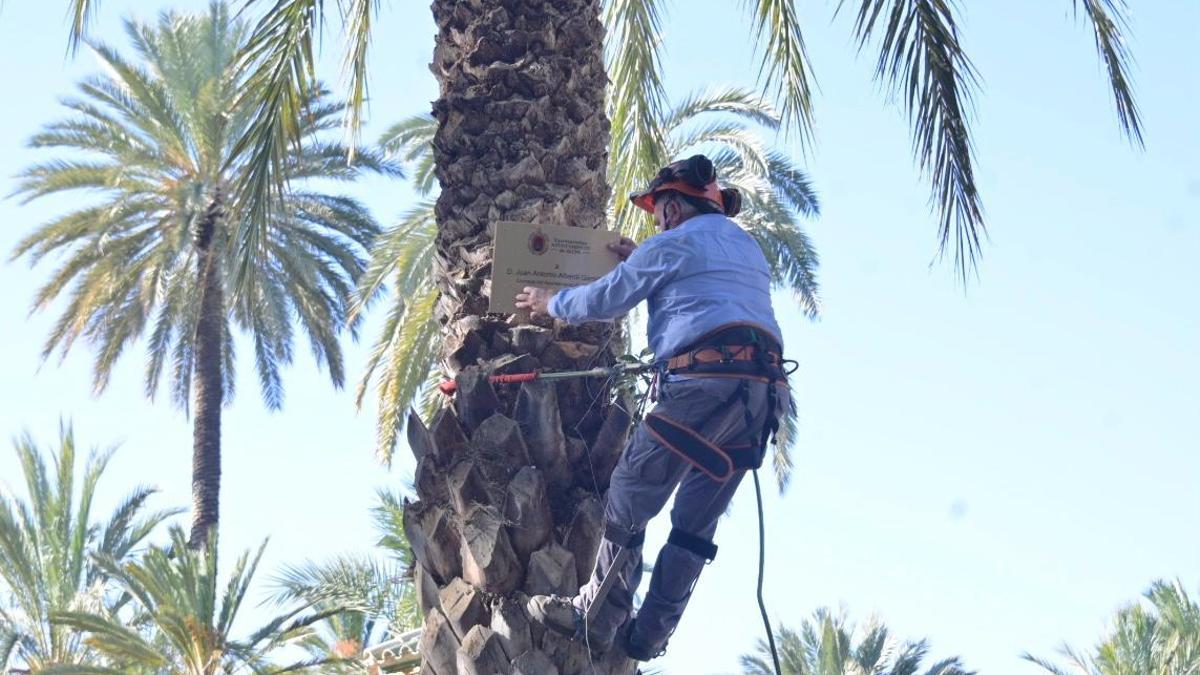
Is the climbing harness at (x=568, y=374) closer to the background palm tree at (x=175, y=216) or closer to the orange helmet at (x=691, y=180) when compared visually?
the orange helmet at (x=691, y=180)

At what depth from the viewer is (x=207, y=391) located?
77.2 feet

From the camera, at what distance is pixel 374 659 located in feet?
62.0

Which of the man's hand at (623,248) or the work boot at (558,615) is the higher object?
the man's hand at (623,248)

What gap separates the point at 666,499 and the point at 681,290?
0.78 m

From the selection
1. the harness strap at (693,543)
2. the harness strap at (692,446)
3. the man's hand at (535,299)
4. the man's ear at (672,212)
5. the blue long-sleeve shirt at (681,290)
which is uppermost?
the man's ear at (672,212)

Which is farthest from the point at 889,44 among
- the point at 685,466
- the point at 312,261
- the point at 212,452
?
the point at 212,452

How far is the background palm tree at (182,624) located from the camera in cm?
1717

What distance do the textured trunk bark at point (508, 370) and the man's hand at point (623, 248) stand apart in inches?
7.7

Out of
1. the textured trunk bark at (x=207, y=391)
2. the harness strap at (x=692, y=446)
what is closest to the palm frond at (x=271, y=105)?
the harness strap at (x=692, y=446)

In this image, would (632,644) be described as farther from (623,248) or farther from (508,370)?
(623,248)

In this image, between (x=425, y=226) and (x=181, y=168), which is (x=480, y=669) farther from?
(x=181, y=168)

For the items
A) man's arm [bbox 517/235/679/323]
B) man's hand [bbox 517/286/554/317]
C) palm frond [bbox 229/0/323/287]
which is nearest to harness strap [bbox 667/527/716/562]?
man's arm [bbox 517/235/679/323]

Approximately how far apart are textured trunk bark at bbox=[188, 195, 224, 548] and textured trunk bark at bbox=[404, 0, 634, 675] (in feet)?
54.4

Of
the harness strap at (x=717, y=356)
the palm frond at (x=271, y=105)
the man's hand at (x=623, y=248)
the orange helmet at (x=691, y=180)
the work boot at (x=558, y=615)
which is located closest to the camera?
the work boot at (x=558, y=615)
